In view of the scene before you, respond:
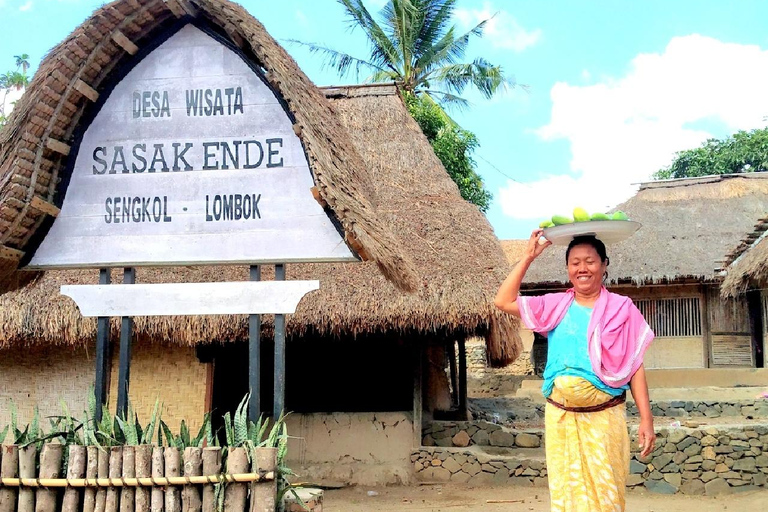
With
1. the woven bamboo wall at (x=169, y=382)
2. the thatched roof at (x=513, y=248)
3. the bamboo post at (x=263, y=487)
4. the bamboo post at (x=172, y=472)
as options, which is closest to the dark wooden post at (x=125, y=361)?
the bamboo post at (x=172, y=472)

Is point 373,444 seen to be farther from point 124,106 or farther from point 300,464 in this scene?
point 124,106

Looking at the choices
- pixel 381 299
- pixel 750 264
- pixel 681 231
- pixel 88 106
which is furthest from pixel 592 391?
pixel 681 231

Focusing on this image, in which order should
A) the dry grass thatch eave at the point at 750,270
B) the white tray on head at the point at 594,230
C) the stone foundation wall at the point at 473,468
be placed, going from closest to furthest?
the white tray on head at the point at 594,230
the stone foundation wall at the point at 473,468
the dry grass thatch eave at the point at 750,270

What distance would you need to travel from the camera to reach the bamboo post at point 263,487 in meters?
→ 3.84

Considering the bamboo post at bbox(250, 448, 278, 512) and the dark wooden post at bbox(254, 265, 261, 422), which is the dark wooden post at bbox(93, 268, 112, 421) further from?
the bamboo post at bbox(250, 448, 278, 512)

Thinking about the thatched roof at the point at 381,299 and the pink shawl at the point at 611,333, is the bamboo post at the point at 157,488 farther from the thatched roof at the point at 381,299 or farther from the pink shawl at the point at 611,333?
the thatched roof at the point at 381,299

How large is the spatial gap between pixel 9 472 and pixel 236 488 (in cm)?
126

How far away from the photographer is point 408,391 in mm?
10906

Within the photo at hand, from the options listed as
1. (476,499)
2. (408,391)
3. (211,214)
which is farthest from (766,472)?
(211,214)

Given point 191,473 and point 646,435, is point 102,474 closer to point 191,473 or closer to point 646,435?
point 191,473

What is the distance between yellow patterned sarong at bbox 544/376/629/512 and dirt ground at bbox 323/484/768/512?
15.2ft

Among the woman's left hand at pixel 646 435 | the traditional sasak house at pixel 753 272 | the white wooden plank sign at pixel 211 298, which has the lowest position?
the woman's left hand at pixel 646 435

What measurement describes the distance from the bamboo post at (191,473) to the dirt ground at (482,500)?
4.33 meters

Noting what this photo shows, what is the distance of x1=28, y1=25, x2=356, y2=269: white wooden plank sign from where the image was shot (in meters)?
4.71
